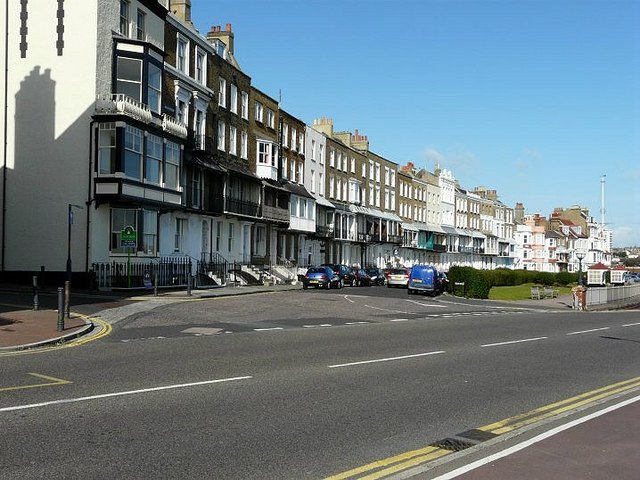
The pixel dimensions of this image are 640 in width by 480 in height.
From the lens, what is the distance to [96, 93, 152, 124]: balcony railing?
29656mm

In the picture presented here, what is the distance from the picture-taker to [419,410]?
8.78 meters

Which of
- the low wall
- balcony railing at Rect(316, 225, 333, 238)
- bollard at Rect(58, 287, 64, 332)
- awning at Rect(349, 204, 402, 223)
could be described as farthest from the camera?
awning at Rect(349, 204, 402, 223)

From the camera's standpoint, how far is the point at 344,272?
4903 cm

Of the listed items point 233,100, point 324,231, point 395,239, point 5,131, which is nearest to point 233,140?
point 233,100

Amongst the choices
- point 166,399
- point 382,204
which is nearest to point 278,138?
point 382,204

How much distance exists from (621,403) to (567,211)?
149 m

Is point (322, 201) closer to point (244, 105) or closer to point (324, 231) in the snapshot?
point (324, 231)

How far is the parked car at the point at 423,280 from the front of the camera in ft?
145

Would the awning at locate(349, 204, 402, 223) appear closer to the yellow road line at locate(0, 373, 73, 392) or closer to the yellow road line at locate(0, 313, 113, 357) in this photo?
the yellow road line at locate(0, 313, 113, 357)

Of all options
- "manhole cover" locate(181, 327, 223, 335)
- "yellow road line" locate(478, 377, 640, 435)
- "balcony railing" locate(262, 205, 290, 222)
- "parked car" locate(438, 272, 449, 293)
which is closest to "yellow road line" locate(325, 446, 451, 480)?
"yellow road line" locate(478, 377, 640, 435)

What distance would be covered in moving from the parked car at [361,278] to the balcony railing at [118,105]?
83.7 feet

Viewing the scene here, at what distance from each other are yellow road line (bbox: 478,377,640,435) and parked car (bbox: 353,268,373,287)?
40624mm

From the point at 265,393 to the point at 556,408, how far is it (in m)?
4.02

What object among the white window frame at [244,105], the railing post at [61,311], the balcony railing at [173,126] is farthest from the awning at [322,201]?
the railing post at [61,311]
